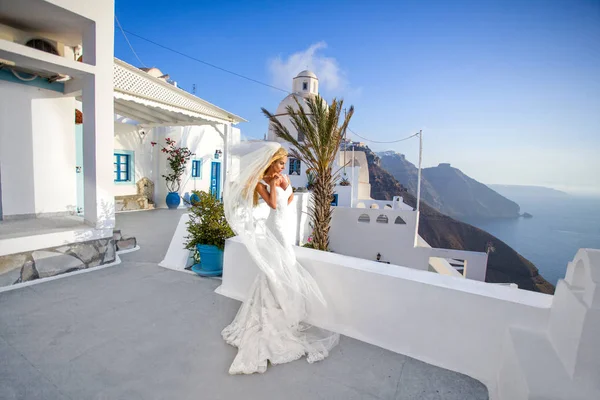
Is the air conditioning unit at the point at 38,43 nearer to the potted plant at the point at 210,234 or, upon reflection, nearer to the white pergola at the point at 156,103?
the white pergola at the point at 156,103

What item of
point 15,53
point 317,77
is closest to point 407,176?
point 317,77

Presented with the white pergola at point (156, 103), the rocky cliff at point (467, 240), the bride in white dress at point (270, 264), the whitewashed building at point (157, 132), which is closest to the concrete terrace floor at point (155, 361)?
the bride in white dress at point (270, 264)

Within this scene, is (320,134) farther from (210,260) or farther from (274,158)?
(274,158)

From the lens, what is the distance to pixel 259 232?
11.1ft

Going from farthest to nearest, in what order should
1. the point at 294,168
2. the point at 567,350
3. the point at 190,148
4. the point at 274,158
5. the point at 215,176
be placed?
the point at 294,168
the point at 215,176
the point at 190,148
the point at 274,158
the point at 567,350

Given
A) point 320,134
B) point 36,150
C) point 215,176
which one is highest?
point 320,134

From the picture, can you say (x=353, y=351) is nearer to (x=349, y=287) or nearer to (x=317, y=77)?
(x=349, y=287)

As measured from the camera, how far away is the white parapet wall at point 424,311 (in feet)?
8.18

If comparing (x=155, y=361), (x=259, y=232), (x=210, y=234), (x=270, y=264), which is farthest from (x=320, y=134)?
(x=155, y=361)

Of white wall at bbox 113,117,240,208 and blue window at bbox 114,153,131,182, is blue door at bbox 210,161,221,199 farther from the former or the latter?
blue window at bbox 114,153,131,182

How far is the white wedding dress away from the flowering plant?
939 cm

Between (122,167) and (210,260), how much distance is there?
25.3 feet

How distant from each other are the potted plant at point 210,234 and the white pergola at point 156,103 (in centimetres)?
251

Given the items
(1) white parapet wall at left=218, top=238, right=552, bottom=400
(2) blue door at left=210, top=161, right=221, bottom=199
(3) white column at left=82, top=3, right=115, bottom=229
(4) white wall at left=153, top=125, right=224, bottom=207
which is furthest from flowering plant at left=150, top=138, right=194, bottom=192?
(1) white parapet wall at left=218, top=238, right=552, bottom=400
